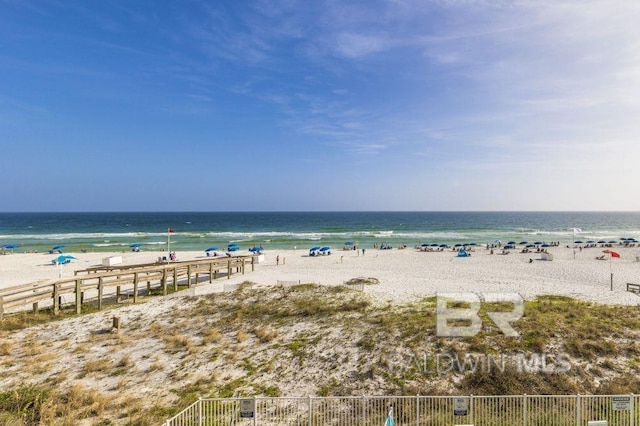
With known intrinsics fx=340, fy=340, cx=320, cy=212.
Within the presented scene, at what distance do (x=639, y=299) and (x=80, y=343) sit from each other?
28.6 metres

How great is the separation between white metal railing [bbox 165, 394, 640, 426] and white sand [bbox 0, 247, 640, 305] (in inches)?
391

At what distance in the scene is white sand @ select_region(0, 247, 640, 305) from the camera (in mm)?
22750

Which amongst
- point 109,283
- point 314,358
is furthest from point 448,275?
point 109,283

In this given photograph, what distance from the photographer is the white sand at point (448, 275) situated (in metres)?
22.8

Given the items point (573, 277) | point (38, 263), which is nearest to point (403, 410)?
point (573, 277)

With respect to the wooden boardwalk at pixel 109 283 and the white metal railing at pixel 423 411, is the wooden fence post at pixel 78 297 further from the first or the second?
the white metal railing at pixel 423 411

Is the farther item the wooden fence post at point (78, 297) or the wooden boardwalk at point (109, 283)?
the wooden fence post at point (78, 297)

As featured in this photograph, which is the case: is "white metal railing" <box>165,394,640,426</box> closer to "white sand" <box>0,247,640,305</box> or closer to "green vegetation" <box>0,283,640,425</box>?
"green vegetation" <box>0,283,640,425</box>

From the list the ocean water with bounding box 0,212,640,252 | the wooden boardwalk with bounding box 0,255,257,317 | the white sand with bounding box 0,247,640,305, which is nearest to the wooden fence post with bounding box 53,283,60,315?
the wooden boardwalk with bounding box 0,255,257,317

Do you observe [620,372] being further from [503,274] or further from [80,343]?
[503,274]

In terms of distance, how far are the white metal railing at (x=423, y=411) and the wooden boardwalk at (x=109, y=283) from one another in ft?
44.0

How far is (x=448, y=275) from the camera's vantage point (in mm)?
29703

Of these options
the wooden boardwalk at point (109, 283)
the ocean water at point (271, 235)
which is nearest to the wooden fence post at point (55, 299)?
the wooden boardwalk at point (109, 283)

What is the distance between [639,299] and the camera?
63.9 feet
